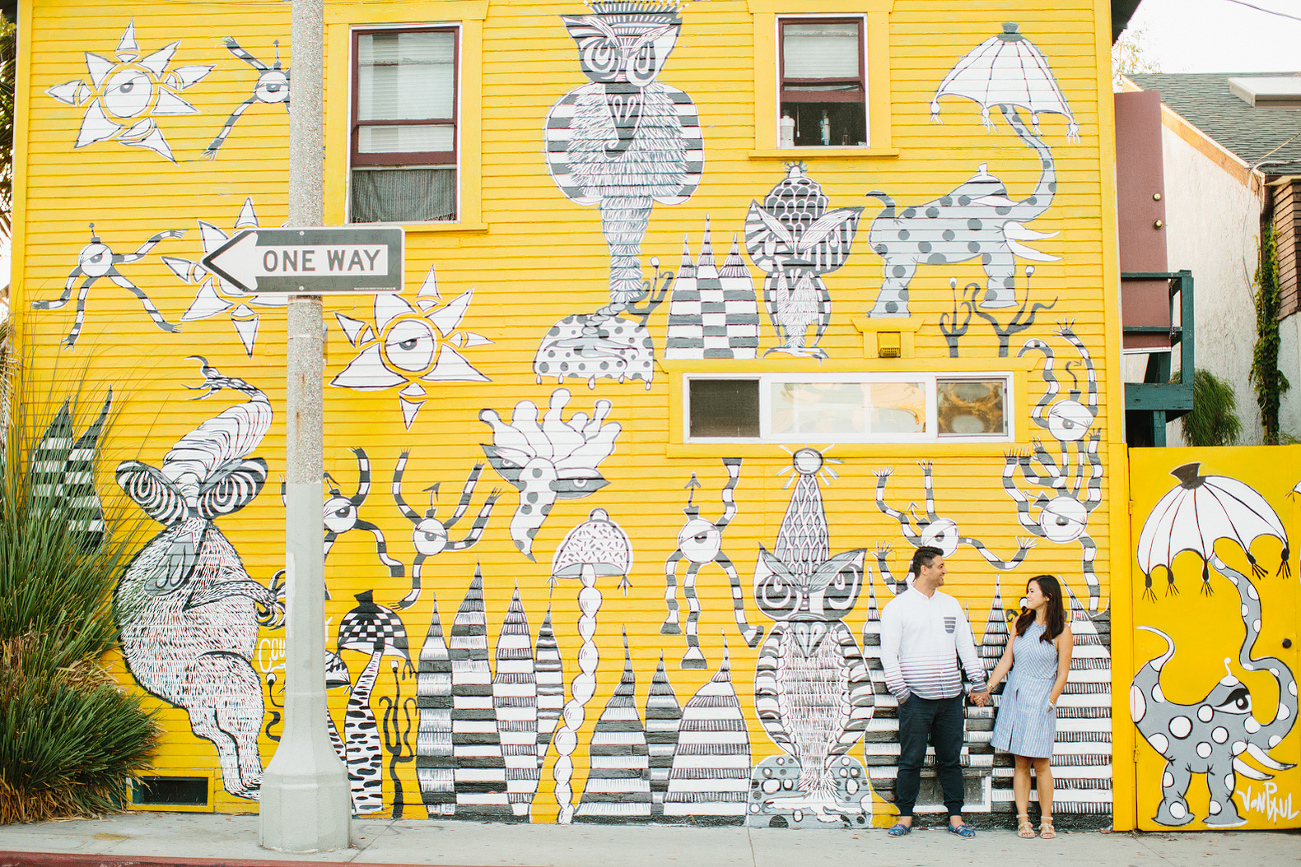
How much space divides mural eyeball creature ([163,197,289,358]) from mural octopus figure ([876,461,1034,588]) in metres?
4.91

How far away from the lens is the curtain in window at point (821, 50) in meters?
7.78

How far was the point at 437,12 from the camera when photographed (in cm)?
778

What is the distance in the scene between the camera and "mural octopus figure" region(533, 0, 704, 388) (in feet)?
24.7

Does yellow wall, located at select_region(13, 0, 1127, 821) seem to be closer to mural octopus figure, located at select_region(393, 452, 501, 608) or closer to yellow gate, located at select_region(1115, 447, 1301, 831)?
mural octopus figure, located at select_region(393, 452, 501, 608)

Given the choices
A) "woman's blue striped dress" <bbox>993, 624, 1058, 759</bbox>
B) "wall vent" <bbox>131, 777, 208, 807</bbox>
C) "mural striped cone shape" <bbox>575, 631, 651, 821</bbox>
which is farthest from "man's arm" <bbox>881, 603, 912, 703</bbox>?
"wall vent" <bbox>131, 777, 208, 807</bbox>

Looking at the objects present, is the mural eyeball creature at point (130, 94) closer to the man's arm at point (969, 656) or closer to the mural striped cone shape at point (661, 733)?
the mural striped cone shape at point (661, 733)

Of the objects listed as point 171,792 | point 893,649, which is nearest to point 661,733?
point 893,649

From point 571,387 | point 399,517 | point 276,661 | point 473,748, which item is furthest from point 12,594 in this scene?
point 571,387

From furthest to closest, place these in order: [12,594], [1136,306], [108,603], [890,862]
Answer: [1136,306]
[108,603]
[12,594]
[890,862]

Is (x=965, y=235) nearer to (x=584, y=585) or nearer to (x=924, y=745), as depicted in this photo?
(x=924, y=745)

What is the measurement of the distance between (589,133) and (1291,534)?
236 inches

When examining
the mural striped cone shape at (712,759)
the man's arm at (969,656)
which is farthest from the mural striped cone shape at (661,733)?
the man's arm at (969,656)

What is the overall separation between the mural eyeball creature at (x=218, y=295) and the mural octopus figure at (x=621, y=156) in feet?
7.39

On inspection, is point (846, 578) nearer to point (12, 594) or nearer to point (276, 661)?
point (276, 661)
